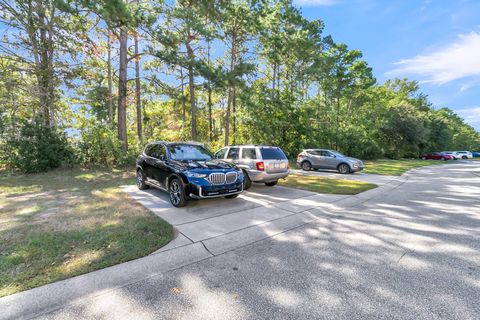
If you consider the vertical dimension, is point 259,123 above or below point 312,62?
below

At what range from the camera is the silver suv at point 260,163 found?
7.43 meters

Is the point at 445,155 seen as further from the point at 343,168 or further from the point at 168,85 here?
the point at 168,85

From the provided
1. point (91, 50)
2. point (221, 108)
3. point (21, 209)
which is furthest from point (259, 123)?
point (21, 209)

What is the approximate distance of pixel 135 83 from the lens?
16234 mm

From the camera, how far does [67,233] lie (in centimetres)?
387

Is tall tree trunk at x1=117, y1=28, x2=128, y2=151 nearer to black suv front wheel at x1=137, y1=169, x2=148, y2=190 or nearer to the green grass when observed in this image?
black suv front wheel at x1=137, y1=169, x2=148, y2=190

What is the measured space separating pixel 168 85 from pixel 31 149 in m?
7.70

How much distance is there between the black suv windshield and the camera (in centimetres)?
634

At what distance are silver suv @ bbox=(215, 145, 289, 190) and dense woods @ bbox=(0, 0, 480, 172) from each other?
4.13m

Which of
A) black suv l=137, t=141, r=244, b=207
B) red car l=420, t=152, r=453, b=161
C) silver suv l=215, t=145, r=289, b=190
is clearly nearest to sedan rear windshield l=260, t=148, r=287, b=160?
silver suv l=215, t=145, r=289, b=190

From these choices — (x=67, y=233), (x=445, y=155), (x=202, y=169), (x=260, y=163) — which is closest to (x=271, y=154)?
(x=260, y=163)

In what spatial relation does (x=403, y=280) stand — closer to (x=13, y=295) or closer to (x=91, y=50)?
(x=13, y=295)

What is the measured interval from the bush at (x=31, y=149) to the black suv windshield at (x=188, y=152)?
8232 millimetres

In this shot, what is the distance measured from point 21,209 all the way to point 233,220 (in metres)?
5.18
